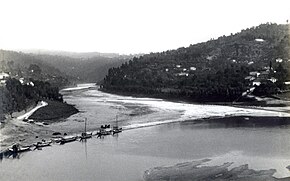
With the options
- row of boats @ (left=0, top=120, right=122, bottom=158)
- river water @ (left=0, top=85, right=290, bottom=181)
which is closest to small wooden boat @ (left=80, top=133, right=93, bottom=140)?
row of boats @ (left=0, top=120, right=122, bottom=158)

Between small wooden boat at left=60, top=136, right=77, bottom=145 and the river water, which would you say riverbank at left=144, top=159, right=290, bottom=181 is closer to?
the river water

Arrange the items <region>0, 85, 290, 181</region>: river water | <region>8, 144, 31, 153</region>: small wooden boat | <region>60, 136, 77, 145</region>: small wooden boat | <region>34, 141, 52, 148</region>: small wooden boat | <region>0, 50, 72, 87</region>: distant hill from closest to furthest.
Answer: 1. <region>0, 85, 290, 181</region>: river water
2. <region>8, 144, 31, 153</region>: small wooden boat
3. <region>34, 141, 52, 148</region>: small wooden boat
4. <region>60, 136, 77, 145</region>: small wooden boat
5. <region>0, 50, 72, 87</region>: distant hill

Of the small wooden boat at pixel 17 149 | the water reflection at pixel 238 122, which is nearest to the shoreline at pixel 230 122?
the water reflection at pixel 238 122

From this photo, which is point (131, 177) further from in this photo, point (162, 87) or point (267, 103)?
point (162, 87)

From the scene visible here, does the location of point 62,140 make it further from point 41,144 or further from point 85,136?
point 85,136

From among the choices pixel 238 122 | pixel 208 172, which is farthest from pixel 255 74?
pixel 208 172

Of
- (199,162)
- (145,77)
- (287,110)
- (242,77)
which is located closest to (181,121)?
(287,110)

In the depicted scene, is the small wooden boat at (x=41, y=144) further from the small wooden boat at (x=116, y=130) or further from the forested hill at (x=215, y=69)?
the forested hill at (x=215, y=69)
